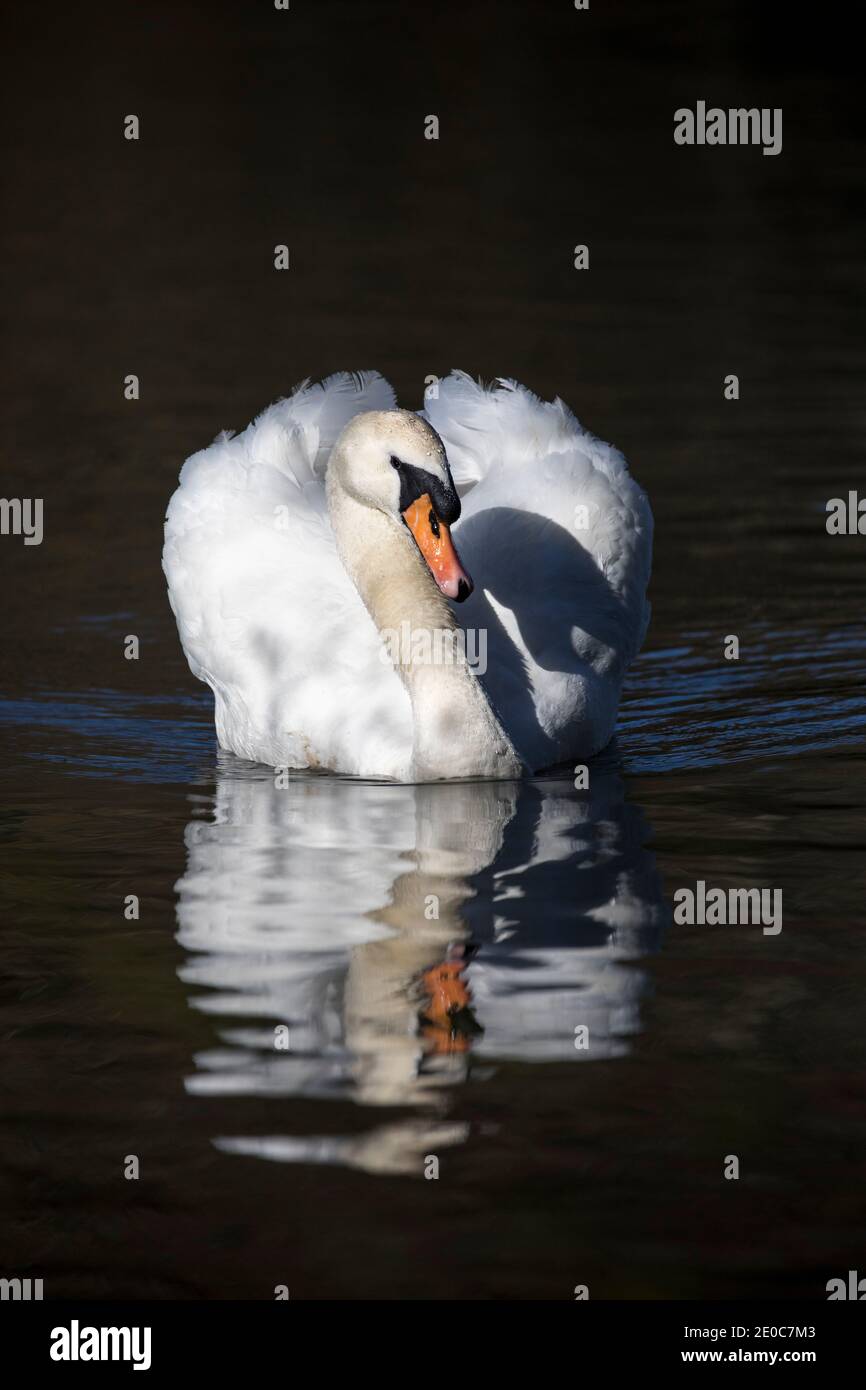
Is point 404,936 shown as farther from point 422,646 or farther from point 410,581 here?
point 410,581

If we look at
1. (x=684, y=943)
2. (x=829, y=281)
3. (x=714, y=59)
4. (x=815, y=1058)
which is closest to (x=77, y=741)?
(x=684, y=943)

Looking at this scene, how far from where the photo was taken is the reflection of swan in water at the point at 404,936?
20.1 feet

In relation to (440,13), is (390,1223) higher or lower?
lower

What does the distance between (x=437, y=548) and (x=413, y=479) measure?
353mm

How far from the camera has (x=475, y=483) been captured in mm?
10406

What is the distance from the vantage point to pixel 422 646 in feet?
29.0

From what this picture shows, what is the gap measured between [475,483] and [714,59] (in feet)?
94.4

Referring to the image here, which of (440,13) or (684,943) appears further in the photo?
(440,13)

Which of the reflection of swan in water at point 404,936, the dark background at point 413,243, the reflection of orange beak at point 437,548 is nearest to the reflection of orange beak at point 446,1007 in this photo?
the reflection of swan in water at point 404,936

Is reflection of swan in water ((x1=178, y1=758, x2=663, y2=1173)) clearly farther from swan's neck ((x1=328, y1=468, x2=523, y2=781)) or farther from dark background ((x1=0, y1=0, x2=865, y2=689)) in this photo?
dark background ((x1=0, y1=0, x2=865, y2=689))

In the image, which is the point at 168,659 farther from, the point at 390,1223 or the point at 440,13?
the point at 440,13

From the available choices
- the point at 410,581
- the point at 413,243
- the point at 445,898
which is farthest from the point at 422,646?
the point at 413,243

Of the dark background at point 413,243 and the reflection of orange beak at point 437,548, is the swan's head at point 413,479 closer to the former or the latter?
the reflection of orange beak at point 437,548
